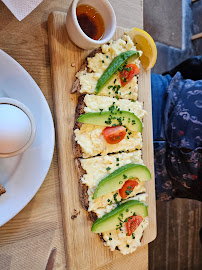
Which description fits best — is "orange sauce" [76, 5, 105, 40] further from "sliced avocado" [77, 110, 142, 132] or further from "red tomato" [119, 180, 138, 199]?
"red tomato" [119, 180, 138, 199]

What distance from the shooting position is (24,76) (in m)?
1.20

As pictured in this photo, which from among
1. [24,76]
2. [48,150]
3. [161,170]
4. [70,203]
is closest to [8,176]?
[48,150]

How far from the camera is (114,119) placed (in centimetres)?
144

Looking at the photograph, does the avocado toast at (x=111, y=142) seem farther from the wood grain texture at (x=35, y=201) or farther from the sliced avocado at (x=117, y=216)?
the wood grain texture at (x=35, y=201)

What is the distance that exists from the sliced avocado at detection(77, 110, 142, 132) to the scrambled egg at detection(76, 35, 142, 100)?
0.13 metres

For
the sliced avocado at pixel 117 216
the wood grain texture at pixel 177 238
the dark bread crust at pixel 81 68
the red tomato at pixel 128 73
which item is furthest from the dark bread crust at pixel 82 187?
the wood grain texture at pixel 177 238

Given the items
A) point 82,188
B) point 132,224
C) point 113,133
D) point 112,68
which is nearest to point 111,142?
point 113,133

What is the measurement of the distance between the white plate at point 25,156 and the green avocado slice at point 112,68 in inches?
12.8

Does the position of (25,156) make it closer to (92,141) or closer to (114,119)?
(92,141)

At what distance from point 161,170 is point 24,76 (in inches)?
45.5

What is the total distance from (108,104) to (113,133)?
0.56 ft

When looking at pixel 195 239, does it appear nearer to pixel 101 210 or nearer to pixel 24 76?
pixel 101 210

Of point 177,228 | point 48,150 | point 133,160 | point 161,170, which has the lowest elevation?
point 177,228

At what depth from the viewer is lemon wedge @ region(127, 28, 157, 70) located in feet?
5.07
